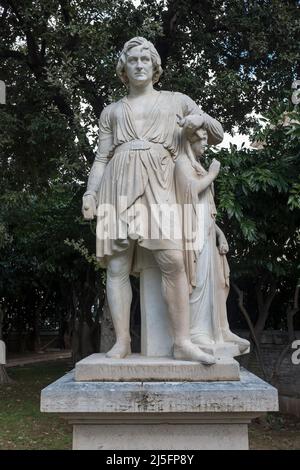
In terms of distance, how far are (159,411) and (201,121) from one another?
2.17 metres

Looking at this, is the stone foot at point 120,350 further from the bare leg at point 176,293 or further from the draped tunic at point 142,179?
the draped tunic at point 142,179

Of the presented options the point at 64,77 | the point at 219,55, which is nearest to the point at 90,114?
the point at 64,77

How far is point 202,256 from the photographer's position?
418cm

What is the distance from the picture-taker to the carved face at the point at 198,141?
428 cm

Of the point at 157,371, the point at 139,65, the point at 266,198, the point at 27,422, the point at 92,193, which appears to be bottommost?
the point at 27,422

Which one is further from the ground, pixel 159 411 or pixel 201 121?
Answer: pixel 201 121

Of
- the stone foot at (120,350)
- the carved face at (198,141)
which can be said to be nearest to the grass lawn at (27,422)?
the stone foot at (120,350)

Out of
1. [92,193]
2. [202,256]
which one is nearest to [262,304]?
[202,256]

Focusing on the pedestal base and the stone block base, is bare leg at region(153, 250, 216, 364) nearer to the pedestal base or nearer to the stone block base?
the pedestal base

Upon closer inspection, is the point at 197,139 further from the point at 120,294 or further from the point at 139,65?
the point at 120,294

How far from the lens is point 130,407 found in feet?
11.2

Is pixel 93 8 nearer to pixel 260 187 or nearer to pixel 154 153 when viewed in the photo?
pixel 260 187

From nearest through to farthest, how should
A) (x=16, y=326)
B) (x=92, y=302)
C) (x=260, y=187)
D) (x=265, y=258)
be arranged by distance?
(x=260, y=187)
(x=265, y=258)
(x=92, y=302)
(x=16, y=326)
